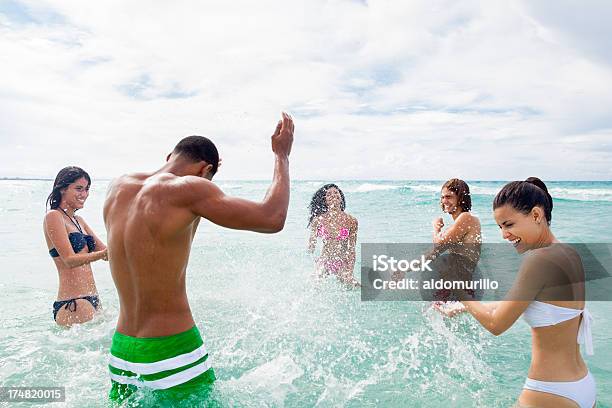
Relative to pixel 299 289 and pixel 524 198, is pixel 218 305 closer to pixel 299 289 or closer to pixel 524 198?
pixel 299 289

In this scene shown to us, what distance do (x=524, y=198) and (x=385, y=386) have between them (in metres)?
2.33

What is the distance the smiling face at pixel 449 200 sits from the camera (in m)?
5.10

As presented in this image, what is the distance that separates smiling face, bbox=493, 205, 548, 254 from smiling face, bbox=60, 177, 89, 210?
4.14m

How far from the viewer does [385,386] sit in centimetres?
411

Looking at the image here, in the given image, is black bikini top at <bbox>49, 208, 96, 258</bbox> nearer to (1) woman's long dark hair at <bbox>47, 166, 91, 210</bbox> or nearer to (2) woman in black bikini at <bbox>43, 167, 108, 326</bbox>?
(2) woman in black bikini at <bbox>43, 167, 108, 326</bbox>

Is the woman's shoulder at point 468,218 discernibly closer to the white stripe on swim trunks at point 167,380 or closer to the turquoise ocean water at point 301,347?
the turquoise ocean water at point 301,347

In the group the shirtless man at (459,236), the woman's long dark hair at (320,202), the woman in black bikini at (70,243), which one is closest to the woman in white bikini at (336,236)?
the woman's long dark hair at (320,202)

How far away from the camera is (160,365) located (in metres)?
2.61

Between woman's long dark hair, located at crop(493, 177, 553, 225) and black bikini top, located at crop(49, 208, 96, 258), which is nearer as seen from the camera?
woman's long dark hair, located at crop(493, 177, 553, 225)

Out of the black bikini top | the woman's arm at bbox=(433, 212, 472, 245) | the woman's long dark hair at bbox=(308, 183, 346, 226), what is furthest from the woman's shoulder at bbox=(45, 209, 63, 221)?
the woman's arm at bbox=(433, 212, 472, 245)

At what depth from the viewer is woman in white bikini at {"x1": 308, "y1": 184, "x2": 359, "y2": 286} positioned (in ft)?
22.7

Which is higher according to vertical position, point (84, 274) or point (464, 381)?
point (84, 274)

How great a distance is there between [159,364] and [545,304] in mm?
2100

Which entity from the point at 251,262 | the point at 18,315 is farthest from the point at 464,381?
the point at 251,262
